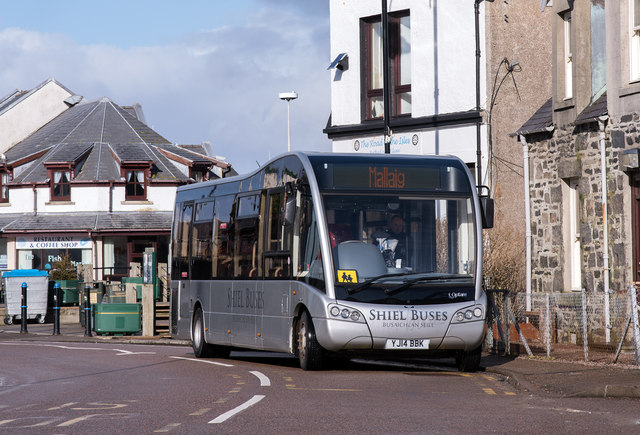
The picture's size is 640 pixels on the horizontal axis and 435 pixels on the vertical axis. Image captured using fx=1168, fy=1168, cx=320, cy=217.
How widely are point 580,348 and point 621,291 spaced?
46.2 inches

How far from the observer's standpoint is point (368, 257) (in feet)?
52.6

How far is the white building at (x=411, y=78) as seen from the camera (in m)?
28.4

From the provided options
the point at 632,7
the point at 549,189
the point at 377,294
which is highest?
the point at 632,7

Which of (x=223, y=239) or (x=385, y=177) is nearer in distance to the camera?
(x=385, y=177)

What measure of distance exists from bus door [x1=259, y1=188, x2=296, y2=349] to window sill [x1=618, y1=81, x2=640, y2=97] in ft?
20.9

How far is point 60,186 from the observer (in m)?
58.0

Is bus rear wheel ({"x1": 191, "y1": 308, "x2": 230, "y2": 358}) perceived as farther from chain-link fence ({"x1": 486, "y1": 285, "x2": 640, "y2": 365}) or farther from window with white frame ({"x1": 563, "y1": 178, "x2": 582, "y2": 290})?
window with white frame ({"x1": 563, "y1": 178, "x2": 582, "y2": 290})

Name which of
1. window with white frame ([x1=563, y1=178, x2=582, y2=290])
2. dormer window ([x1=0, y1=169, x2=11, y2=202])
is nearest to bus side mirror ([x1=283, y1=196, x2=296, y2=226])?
window with white frame ([x1=563, y1=178, x2=582, y2=290])

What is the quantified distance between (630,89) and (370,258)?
634 centimetres

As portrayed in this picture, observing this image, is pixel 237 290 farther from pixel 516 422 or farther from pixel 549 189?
pixel 516 422

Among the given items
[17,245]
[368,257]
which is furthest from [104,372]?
[17,245]

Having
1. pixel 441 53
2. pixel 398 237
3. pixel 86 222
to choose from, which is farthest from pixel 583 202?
pixel 86 222

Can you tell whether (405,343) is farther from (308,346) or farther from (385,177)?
(385,177)

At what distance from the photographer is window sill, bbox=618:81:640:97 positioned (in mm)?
19406
